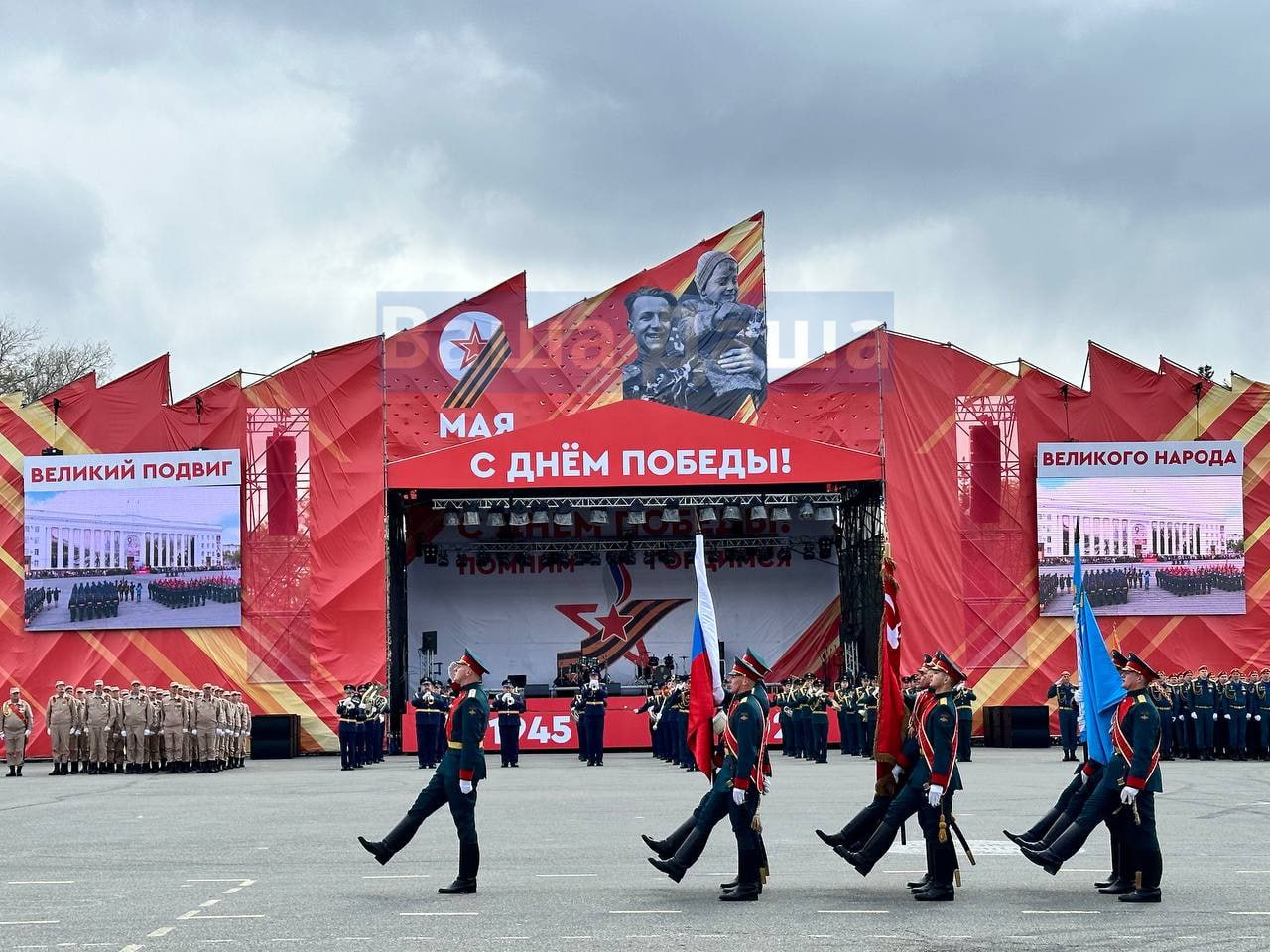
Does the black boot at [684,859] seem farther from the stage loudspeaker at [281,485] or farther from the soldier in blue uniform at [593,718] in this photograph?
the stage loudspeaker at [281,485]

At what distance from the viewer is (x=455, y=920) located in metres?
9.98

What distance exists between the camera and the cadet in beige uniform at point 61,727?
28.2 metres

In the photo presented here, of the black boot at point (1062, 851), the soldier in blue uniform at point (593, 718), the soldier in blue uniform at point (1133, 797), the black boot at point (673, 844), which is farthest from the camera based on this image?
the soldier in blue uniform at point (593, 718)

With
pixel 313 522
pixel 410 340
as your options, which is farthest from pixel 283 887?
pixel 410 340

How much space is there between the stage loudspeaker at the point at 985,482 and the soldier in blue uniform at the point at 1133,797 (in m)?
21.2

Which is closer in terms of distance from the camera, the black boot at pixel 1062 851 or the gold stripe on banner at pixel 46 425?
the black boot at pixel 1062 851

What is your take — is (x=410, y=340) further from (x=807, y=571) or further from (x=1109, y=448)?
(x=1109, y=448)

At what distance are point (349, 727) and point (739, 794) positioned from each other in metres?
18.5

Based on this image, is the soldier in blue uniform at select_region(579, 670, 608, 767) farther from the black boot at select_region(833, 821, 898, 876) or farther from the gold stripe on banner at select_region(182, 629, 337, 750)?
the black boot at select_region(833, 821, 898, 876)

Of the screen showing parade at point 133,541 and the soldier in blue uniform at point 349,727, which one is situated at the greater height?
the screen showing parade at point 133,541

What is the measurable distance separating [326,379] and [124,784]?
10639 millimetres

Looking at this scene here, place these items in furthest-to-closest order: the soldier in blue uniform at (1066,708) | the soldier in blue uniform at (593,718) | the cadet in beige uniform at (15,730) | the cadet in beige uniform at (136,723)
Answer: the soldier in blue uniform at (593,718) < the cadet in beige uniform at (15,730) < the soldier in blue uniform at (1066,708) < the cadet in beige uniform at (136,723)

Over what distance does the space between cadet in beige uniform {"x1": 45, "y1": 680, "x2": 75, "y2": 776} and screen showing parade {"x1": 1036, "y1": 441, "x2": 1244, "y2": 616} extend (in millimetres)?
18874

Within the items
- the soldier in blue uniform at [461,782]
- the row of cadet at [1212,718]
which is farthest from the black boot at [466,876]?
the row of cadet at [1212,718]
